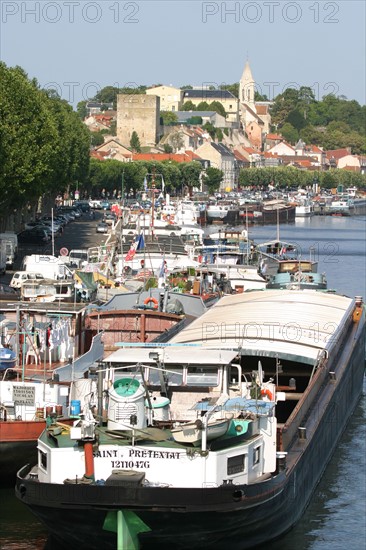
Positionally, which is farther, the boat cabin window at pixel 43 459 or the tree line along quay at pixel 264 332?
the tree line along quay at pixel 264 332

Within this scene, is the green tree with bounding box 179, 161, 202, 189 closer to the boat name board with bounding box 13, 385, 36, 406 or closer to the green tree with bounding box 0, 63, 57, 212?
the green tree with bounding box 0, 63, 57, 212

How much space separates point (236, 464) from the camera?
798 inches

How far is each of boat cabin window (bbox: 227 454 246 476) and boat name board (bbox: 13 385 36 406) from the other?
19.6ft


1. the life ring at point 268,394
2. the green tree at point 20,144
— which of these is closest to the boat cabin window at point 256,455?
the life ring at point 268,394

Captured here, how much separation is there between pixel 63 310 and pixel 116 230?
38.8m

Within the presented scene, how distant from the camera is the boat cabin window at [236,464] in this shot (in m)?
20.1

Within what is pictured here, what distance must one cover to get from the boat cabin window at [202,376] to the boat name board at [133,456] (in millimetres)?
3041

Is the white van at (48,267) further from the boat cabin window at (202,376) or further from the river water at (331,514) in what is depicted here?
the boat cabin window at (202,376)

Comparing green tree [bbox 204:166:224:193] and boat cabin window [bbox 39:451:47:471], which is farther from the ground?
green tree [bbox 204:166:224:193]

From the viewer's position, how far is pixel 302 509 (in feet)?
78.2

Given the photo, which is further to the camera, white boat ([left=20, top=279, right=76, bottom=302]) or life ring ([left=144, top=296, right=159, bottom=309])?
white boat ([left=20, top=279, right=76, bottom=302])

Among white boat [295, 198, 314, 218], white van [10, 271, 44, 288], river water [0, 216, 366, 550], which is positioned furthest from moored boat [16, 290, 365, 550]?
white boat [295, 198, 314, 218]

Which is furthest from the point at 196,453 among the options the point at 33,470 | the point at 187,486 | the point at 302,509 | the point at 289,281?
the point at 289,281

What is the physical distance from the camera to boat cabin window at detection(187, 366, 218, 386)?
22719mm
